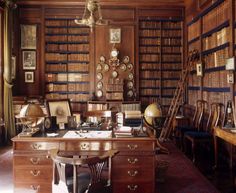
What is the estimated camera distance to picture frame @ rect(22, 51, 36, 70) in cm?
841

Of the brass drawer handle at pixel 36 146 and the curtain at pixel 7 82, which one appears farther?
the curtain at pixel 7 82

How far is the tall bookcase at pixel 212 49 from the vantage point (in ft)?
18.5

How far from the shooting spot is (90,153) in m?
3.30

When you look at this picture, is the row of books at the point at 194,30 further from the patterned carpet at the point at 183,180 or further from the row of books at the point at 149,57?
the patterned carpet at the point at 183,180

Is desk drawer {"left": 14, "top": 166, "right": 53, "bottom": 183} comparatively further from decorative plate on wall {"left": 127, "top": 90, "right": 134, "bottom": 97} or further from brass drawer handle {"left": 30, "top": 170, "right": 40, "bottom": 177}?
decorative plate on wall {"left": 127, "top": 90, "right": 134, "bottom": 97}

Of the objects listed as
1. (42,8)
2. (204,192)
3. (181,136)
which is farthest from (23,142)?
(42,8)

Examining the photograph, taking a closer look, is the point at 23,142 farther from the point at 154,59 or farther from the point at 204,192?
the point at 154,59

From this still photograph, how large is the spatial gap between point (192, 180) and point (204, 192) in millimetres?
497

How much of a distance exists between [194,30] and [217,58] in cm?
187

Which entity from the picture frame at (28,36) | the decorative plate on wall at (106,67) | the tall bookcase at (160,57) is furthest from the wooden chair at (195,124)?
the picture frame at (28,36)

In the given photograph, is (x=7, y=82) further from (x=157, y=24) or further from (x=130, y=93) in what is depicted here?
(x=157, y=24)

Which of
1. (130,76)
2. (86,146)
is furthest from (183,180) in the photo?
(130,76)

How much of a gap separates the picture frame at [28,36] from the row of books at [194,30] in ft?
13.0

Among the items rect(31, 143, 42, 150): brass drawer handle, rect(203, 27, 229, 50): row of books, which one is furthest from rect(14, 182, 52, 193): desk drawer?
rect(203, 27, 229, 50): row of books
